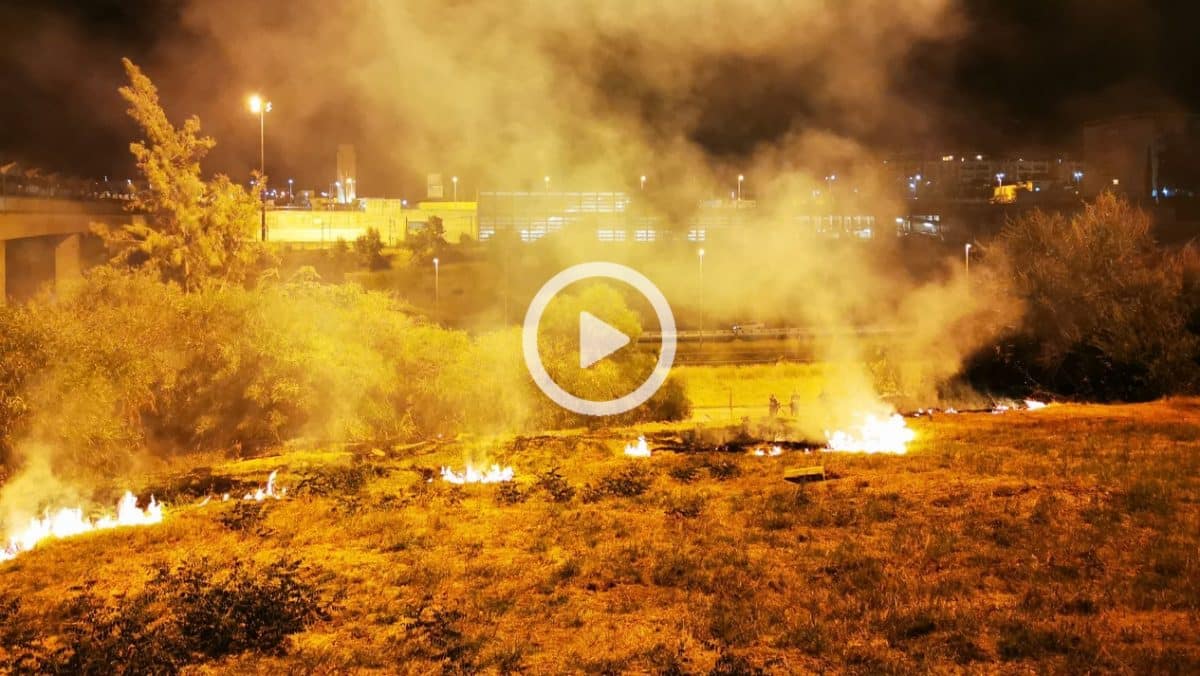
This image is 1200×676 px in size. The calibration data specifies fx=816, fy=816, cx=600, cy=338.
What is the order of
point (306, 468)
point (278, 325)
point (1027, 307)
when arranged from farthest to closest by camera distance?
point (1027, 307), point (278, 325), point (306, 468)

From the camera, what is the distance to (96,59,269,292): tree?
16594 mm

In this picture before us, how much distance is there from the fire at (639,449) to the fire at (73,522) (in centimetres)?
477

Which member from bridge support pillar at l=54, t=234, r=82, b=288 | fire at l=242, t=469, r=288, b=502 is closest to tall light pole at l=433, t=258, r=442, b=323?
bridge support pillar at l=54, t=234, r=82, b=288

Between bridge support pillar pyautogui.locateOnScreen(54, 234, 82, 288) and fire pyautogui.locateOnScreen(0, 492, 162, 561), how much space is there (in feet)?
72.5

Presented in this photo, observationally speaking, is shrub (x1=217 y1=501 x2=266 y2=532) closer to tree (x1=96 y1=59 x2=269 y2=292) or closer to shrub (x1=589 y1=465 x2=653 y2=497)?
shrub (x1=589 y1=465 x2=653 y2=497)

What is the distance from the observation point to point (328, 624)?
475 centimetres

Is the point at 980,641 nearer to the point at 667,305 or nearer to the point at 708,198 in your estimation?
the point at 667,305

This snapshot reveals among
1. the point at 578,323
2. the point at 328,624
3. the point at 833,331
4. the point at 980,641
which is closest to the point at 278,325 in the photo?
the point at 578,323

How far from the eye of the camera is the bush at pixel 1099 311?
41.9 feet

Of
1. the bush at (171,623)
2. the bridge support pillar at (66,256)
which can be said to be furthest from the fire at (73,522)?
the bridge support pillar at (66,256)

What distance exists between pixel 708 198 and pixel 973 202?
2191cm

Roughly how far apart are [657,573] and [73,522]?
5.06 meters

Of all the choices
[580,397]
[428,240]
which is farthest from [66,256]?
[580,397]

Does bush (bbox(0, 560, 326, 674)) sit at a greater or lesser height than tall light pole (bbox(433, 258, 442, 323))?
lesser
